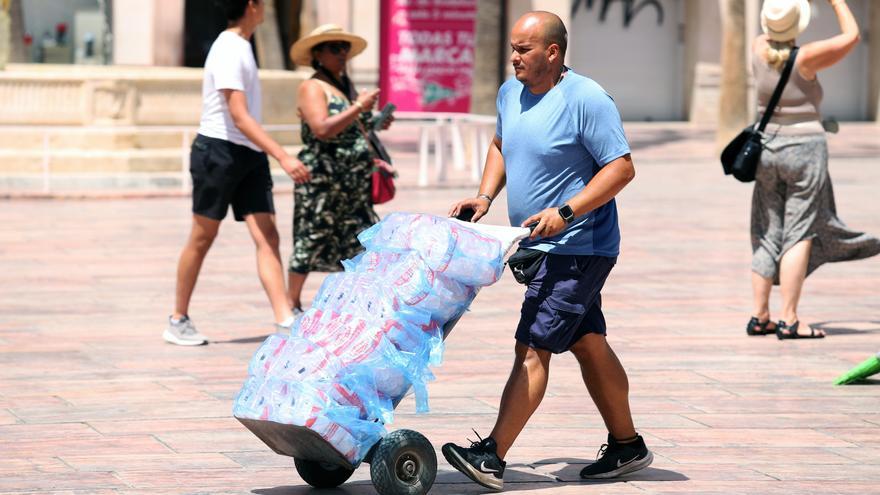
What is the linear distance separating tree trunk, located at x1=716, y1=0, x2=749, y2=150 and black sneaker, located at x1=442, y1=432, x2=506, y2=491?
58.5ft

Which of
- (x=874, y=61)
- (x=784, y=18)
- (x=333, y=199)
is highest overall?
(x=784, y=18)

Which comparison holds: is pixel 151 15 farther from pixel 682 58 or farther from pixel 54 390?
pixel 54 390

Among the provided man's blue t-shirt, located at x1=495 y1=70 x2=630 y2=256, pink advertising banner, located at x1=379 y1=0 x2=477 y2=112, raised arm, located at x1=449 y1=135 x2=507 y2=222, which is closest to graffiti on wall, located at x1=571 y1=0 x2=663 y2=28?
pink advertising banner, located at x1=379 y1=0 x2=477 y2=112

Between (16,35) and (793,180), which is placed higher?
(793,180)

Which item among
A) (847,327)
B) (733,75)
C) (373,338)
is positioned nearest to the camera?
(373,338)

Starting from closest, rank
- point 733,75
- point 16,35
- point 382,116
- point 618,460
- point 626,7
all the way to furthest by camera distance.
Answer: point 618,460, point 382,116, point 733,75, point 16,35, point 626,7

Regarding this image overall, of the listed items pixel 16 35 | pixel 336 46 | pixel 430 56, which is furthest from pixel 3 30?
pixel 336 46

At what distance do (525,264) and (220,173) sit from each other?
3.29 meters

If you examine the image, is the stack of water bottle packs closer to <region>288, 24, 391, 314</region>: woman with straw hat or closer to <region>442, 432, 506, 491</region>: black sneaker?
<region>442, 432, 506, 491</region>: black sneaker

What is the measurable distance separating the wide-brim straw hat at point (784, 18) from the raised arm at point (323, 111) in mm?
2040

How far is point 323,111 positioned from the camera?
8.80 metres

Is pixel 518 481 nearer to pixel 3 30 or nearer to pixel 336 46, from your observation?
pixel 336 46

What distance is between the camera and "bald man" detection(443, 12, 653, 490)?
218 inches

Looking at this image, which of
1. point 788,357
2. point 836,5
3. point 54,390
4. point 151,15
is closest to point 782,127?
point 836,5
